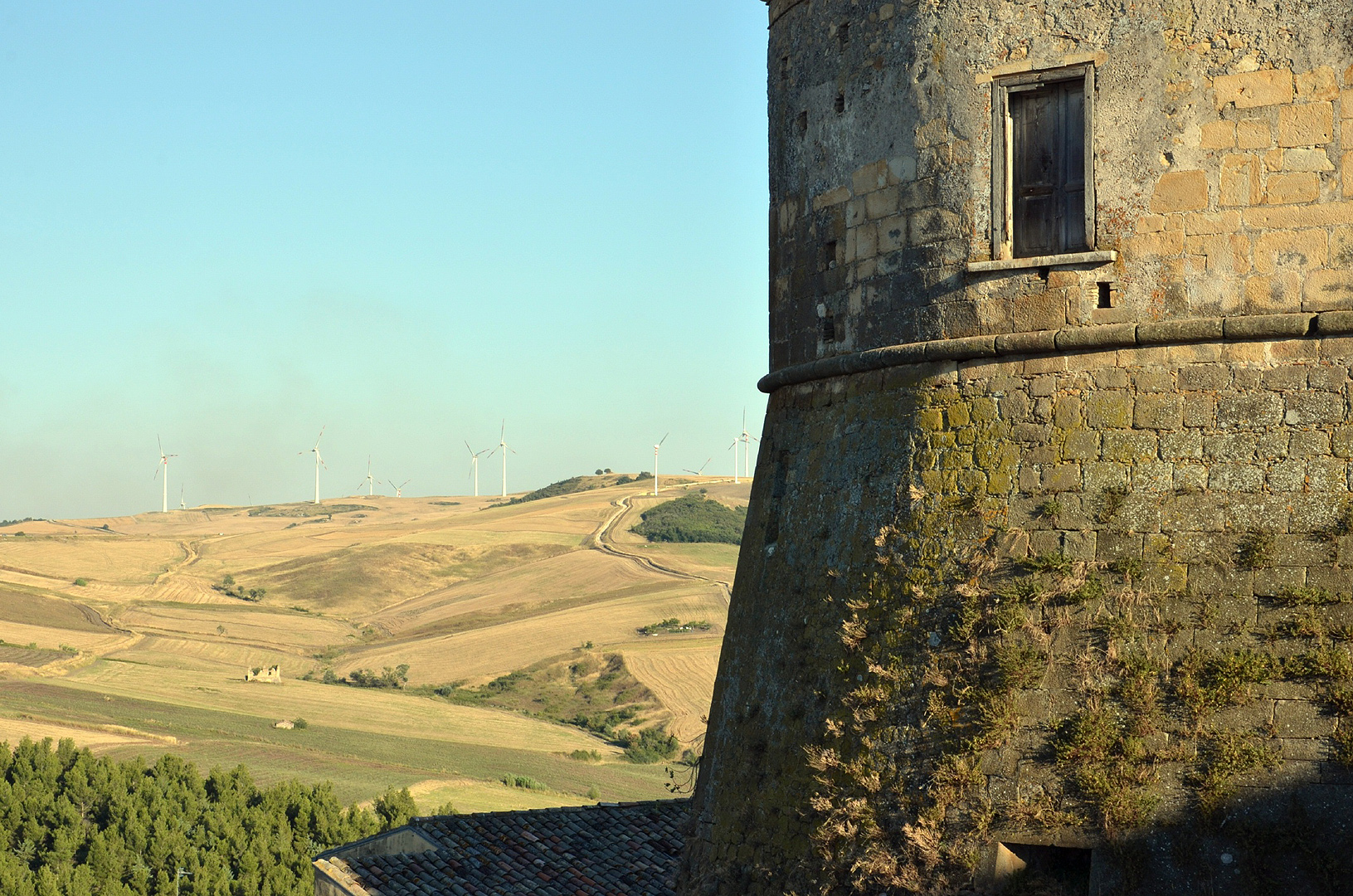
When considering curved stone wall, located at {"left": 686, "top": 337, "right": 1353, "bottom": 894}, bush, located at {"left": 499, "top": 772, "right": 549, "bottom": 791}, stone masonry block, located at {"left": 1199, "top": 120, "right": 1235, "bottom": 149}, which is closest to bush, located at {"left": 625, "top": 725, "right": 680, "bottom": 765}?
bush, located at {"left": 499, "top": 772, "right": 549, "bottom": 791}

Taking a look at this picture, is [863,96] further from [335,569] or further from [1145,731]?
[335,569]

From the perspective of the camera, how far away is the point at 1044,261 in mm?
8141

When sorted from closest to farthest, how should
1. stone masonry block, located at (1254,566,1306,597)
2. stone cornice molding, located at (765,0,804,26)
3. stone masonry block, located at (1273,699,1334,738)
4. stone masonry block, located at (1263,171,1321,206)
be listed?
1. stone masonry block, located at (1273,699,1334,738)
2. stone masonry block, located at (1254,566,1306,597)
3. stone masonry block, located at (1263,171,1321,206)
4. stone cornice molding, located at (765,0,804,26)

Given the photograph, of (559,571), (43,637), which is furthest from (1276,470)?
(559,571)

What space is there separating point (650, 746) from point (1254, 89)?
62.2 m

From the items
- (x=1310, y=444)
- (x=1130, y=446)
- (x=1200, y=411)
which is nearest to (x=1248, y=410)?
(x=1200, y=411)

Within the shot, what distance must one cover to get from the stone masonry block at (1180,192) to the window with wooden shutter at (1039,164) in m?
0.48

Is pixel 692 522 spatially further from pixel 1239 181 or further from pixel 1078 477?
pixel 1239 181

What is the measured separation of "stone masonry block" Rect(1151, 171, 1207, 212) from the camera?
780 centimetres

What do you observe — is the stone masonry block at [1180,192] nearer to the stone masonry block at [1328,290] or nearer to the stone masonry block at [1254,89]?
the stone masonry block at [1254,89]

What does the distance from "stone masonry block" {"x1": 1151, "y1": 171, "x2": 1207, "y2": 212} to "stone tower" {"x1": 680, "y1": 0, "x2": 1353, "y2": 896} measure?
1 centimetres

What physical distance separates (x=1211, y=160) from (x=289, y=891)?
32450mm

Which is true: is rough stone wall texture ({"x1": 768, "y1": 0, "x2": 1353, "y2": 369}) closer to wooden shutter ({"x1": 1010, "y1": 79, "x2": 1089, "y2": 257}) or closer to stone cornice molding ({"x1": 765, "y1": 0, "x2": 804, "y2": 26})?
wooden shutter ({"x1": 1010, "y1": 79, "x2": 1089, "y2": 257})

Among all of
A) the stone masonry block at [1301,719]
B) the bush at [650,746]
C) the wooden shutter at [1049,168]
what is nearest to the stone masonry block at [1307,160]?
the wooden shutter at [1049,168]
